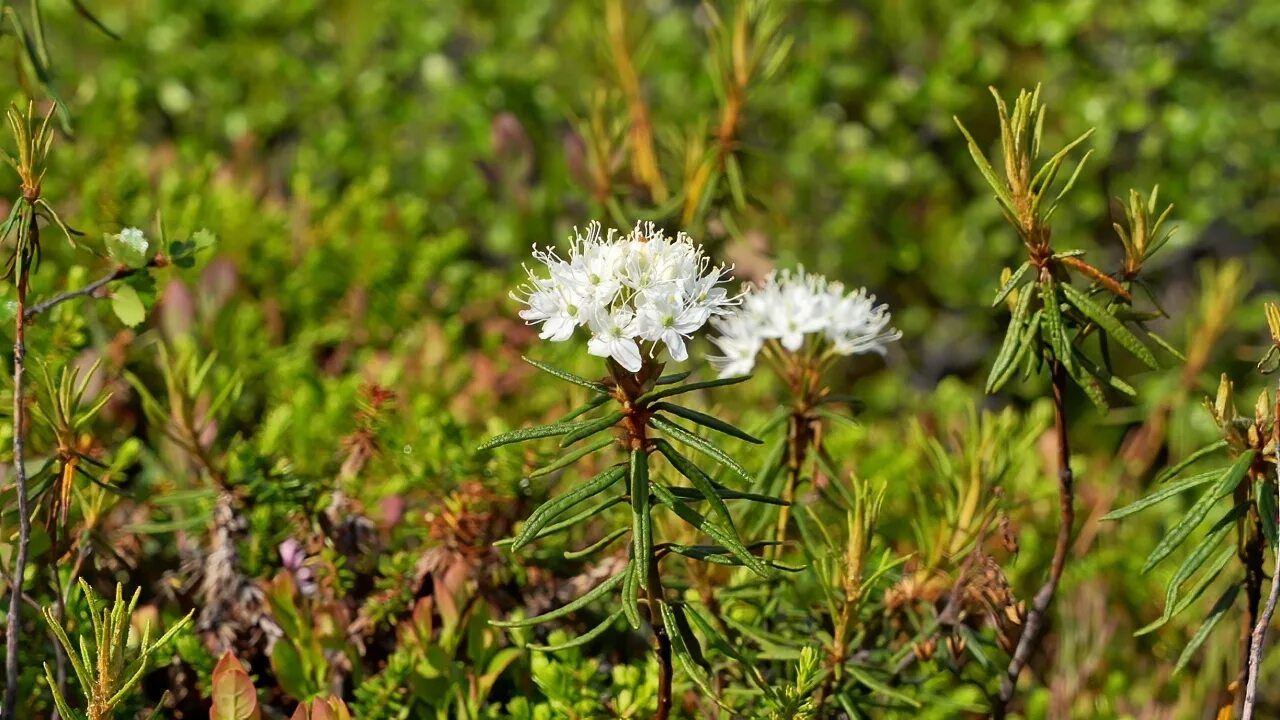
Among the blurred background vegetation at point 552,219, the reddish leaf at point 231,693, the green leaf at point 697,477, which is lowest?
the reddish leaf at point 231,693

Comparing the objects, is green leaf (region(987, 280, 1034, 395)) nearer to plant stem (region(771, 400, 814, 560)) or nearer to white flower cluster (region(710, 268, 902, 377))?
white flower cluster (region(710, 268, 902, 377))

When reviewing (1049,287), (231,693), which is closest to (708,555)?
(1049,287)

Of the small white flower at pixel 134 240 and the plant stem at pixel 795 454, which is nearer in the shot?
the small white flower at pixel 134 240

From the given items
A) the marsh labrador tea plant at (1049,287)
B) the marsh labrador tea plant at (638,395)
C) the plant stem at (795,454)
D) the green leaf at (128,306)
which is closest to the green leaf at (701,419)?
the marsh labrador tea plant at (638,395)

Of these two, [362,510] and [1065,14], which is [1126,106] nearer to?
A: [1065,14]

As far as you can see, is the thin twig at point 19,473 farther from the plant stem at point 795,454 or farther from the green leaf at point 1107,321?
the green leaf at point 1107,321

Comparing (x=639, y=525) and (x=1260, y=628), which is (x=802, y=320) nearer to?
(x=639, y=525)

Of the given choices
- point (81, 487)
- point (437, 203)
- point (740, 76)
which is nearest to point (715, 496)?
point (81, 487)
